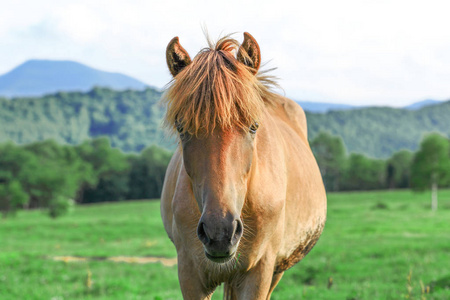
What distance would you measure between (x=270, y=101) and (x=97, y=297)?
346 inches

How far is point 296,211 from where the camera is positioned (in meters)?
3.83

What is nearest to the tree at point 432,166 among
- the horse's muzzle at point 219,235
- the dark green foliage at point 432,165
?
the dark green foliage at point 432,165

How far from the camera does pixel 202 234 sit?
95.1 inches

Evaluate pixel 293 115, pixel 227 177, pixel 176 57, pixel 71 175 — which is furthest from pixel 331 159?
pixel 227 177

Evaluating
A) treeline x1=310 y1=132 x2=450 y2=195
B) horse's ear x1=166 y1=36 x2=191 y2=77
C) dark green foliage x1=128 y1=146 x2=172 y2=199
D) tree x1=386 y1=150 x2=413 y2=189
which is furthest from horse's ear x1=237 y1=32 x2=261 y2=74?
tree x1=386 y1=150 x2=413 y2=189

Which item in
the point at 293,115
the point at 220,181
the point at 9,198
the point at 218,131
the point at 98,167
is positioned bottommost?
the point at 98,167

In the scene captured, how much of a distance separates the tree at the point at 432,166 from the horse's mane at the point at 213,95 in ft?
156

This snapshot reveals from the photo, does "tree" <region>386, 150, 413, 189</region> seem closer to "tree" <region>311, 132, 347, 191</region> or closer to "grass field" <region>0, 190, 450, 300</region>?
"tree" <region>311, 132, 347, 191</region>

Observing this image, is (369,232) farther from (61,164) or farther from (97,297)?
(61,164)

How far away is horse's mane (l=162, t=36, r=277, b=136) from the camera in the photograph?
2.62m

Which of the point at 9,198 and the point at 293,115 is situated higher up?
the point at 293,115

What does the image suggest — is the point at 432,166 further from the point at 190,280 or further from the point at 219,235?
the point at 219,235

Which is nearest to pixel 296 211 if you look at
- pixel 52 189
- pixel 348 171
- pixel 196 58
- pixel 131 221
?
pixel 196 58

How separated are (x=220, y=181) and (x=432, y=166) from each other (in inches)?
→ 1901
